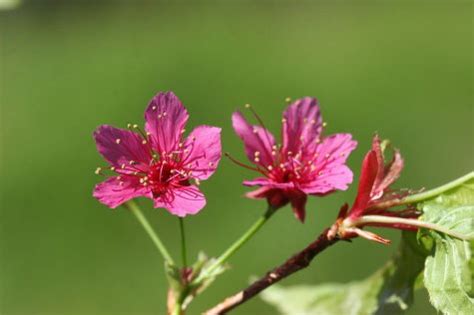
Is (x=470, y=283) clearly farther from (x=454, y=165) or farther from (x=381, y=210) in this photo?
(x=454, y=165)

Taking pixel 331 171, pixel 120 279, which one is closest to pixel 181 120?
pixel 331 171

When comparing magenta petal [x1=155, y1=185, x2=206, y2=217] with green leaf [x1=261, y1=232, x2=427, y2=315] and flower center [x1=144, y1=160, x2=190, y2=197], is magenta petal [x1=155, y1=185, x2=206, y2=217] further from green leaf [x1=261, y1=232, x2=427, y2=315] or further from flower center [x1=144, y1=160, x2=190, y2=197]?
green leaf [x1=261, y1=232, x2=427, y2=315]

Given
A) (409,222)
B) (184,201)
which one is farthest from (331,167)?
(184,201)

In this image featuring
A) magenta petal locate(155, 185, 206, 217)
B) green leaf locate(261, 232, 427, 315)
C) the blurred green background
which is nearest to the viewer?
magenta petal locate(155, 185, 206, 217)

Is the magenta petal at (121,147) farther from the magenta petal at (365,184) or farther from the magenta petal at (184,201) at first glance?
the magenta petal at (365,184)

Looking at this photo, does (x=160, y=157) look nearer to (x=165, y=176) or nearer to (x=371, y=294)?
(x=165, y=176)

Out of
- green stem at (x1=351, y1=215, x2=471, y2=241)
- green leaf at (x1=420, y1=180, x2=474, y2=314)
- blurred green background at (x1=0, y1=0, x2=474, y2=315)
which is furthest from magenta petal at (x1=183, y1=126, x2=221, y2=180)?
blurred green background at (x1=0, y1=0, x2=474, y2=315)
